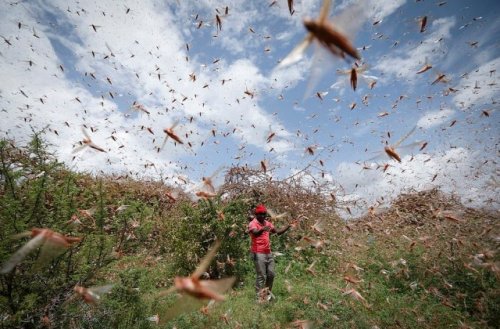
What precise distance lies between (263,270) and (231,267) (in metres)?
2.00

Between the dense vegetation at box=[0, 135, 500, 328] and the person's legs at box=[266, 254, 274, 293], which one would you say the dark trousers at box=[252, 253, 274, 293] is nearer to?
the person's legs at box=[266, 254, 274, 293]

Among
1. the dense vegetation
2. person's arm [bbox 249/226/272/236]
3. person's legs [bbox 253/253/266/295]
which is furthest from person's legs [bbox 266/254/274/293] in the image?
person's arm [bbox 249/226/272/236]

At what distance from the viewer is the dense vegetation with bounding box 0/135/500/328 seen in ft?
13.3

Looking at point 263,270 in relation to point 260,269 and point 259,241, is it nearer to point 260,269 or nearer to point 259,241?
point 260,269

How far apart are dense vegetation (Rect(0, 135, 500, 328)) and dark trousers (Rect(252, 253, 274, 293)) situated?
39 centimetres

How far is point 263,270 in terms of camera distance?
658 centimetres

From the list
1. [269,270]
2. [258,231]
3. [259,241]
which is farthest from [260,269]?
[258,231]

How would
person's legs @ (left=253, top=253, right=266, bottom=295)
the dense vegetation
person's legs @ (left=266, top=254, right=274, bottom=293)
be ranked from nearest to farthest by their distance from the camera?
the dense vegetation, person's legs @ (left=253, top=253, right=266, bottom=295), person's legs @ (left=266, top=254, right=274, bottom=293)

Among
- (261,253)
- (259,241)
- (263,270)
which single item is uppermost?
(259,241)

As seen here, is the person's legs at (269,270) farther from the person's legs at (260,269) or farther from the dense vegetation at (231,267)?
the dense vegetation at (231,267)

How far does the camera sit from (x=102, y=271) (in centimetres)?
493

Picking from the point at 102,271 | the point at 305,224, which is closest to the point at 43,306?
the point at 102,271

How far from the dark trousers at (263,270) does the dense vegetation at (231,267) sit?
39 cm

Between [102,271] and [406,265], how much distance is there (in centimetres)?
699
